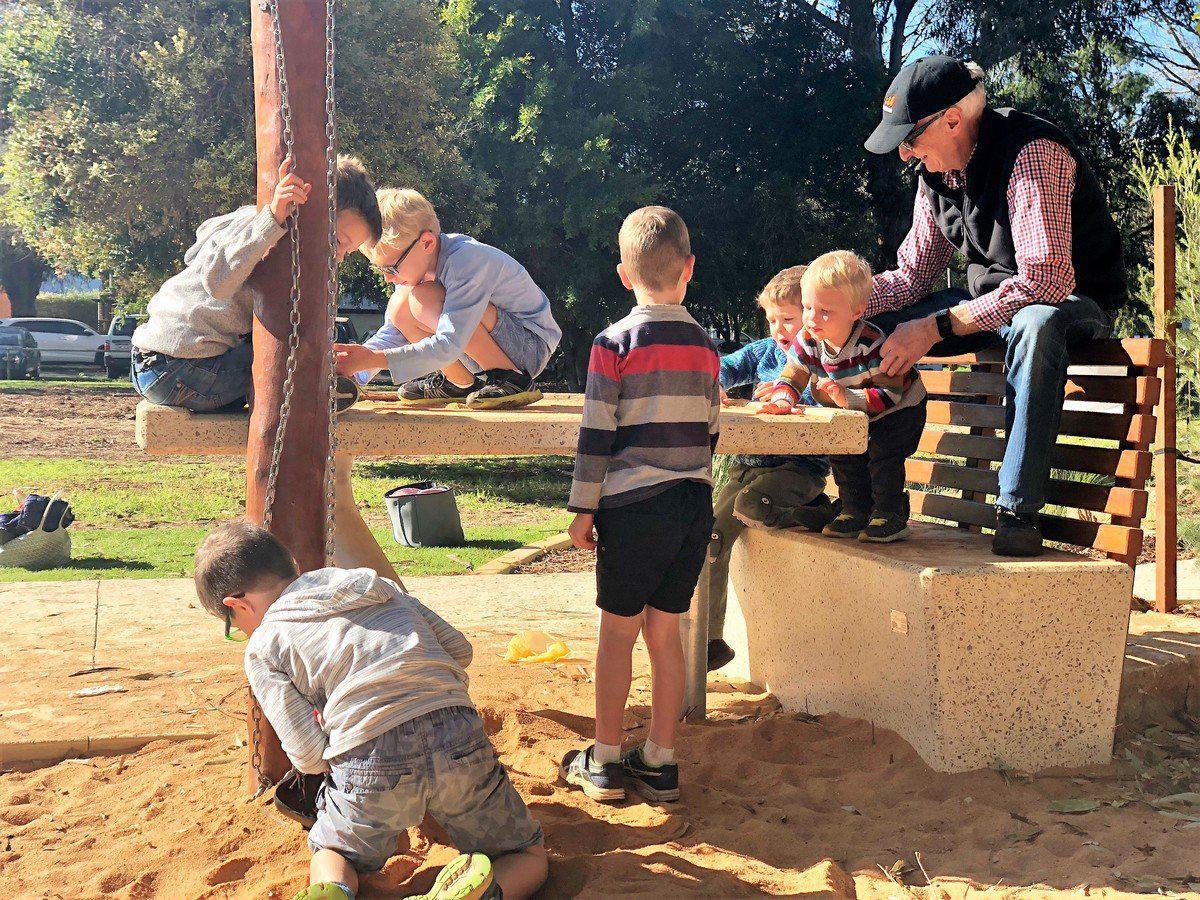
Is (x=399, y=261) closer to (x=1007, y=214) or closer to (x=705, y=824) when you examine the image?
(x=1007, y=214)

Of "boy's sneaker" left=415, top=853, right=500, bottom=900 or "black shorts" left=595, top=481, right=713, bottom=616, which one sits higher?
"black shorts" left=595, top=481, right=713, bottom=616

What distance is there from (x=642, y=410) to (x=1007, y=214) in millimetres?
1793

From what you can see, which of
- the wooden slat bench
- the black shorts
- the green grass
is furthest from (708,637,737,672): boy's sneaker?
the green grass

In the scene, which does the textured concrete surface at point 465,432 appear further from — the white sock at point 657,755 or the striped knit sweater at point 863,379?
the white sock at point 657,755

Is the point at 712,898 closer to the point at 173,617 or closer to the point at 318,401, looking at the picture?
the point at 318,401

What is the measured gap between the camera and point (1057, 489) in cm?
429

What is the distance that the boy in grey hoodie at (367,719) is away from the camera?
9.04 feet

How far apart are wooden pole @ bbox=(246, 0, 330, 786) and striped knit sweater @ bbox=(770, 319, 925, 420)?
1654 mm

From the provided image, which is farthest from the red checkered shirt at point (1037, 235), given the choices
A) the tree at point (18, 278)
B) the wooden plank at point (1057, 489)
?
the tree at point (18, 278)

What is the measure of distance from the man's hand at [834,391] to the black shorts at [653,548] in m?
0.87

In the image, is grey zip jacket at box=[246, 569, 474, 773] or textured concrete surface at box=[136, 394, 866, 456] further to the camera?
textured concrete surface at box=[136, 394, 866, 456]

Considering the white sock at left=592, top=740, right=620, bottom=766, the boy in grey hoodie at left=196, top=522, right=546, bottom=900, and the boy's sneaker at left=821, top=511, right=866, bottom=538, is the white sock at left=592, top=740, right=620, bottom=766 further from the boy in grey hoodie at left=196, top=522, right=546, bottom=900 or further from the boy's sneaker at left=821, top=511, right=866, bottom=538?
the boy's sneaker at left=821, top=511, right=866, bottom=538

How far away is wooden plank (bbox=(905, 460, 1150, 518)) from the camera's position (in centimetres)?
397

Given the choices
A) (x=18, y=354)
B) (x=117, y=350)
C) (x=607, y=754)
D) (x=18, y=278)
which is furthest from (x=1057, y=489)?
(x=18, y=278)
